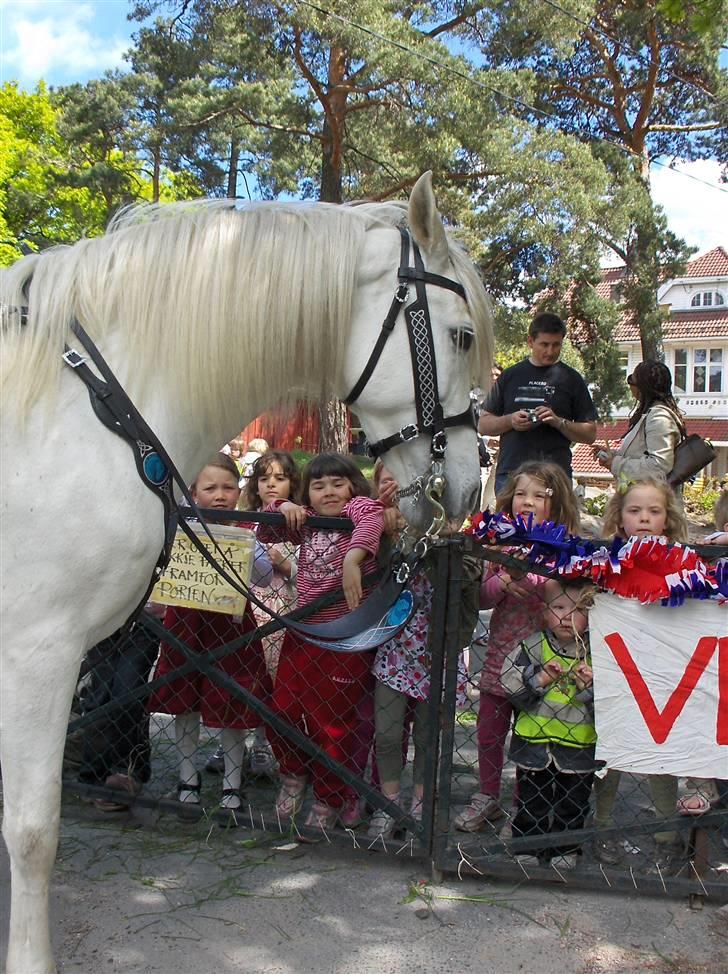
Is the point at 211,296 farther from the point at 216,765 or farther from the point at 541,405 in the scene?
the point at 541,405

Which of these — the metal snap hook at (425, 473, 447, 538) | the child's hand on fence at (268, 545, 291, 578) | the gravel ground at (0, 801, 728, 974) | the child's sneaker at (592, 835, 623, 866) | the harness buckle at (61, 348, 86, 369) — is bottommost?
the gravel ground at (0, 801, 728, 974)

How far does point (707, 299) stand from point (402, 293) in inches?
1646

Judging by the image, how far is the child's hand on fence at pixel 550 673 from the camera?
9.65ft

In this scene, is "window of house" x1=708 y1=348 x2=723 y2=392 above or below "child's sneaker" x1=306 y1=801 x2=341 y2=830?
above

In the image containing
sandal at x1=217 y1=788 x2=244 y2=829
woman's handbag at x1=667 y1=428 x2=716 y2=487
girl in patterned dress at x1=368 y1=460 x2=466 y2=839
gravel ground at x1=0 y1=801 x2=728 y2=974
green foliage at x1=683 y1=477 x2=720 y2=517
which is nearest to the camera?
gravel ground at x1=0 y1=801 x2=728 y2=974

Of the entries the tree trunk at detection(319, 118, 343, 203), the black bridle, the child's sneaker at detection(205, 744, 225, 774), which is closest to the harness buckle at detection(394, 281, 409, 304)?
→ the black bridle

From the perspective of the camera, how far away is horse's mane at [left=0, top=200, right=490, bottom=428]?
2.21 meters

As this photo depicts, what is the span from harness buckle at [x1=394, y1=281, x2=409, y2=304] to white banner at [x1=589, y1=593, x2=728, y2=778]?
1.33m

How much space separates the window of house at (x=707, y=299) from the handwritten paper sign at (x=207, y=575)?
40.9 m

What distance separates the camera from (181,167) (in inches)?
603

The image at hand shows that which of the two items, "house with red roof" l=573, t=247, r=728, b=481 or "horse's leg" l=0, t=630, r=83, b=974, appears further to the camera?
"house with red roof" l=573, t=247, r=728, b=481

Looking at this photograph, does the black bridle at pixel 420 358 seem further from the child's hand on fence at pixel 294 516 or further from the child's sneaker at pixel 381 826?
the child's sneaker at pixel 381 826

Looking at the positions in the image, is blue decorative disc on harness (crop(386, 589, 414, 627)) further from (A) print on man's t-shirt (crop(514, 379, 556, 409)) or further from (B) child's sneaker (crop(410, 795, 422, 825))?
(A) print on man's t-shirt (crop(514, 379, 556, 409))

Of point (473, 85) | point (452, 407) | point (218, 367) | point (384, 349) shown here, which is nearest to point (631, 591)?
point (452, 407)
